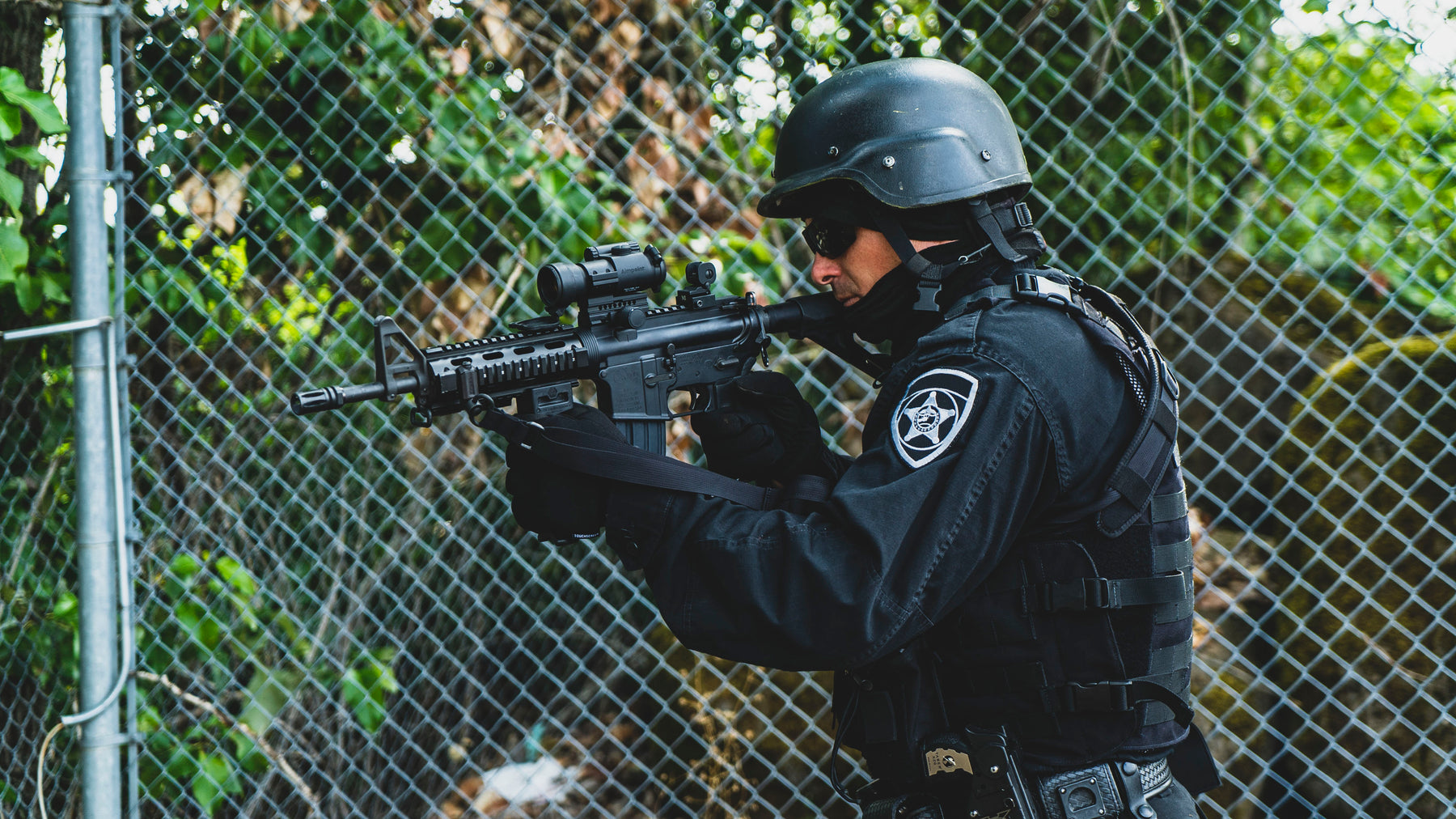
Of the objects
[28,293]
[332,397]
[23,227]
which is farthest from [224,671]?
[332,397]

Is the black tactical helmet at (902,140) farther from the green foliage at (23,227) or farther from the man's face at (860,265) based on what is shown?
the green foliage at (23,227)

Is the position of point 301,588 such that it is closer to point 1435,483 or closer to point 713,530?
point 713,530

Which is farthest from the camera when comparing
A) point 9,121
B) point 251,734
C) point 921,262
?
point 251,734

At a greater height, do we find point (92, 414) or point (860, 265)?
point (92, 414)

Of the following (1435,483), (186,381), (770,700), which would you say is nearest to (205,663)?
(186,381)

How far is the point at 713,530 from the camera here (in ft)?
4.99

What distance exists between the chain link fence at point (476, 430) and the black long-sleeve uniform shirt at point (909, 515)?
48.6 inches

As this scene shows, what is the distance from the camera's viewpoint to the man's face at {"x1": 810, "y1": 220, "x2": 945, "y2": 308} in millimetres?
1829

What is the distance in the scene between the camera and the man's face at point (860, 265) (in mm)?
1829

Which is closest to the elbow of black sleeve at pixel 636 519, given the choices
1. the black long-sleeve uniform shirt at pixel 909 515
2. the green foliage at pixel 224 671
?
the black long-sleeve uniform shirt at pixel 909 515

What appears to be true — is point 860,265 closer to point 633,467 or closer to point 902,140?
point 902,140

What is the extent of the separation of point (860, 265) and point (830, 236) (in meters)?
0.07

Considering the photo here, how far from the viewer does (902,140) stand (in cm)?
178

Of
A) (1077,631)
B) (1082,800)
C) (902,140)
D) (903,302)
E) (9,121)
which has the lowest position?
(1082,800)
